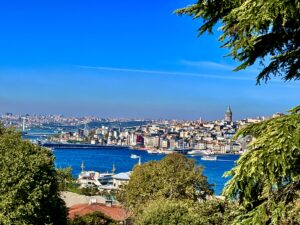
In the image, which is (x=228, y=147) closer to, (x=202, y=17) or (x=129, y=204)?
(x=129, y=204)

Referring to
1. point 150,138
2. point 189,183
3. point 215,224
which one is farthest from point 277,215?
point 150,138

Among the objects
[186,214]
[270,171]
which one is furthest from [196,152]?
[270,171]

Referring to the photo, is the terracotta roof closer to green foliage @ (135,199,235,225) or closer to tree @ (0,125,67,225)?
green foliage @ (135,199,235,225)

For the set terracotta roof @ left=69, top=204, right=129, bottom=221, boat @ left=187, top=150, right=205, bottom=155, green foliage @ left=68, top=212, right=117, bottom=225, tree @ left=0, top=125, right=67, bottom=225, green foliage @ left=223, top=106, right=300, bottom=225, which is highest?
green foliage @ left=223, top=106, right=300, bottom=225

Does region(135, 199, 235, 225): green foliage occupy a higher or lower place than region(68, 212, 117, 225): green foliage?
higher

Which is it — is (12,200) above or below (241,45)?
below

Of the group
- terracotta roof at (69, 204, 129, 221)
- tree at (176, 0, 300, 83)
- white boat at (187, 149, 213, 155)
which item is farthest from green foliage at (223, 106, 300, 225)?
white boat at (187, 149, 213, 155)
